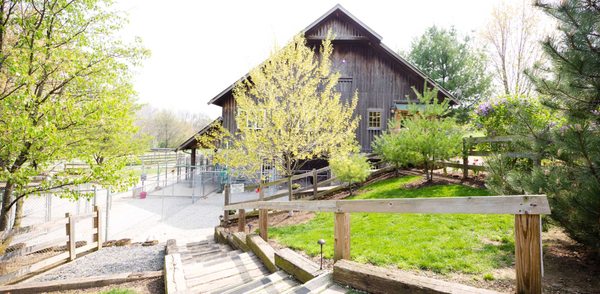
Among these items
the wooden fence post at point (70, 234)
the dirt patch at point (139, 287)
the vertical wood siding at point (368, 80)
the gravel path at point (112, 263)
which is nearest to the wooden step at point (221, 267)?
the dirt patch at point (139, 287)

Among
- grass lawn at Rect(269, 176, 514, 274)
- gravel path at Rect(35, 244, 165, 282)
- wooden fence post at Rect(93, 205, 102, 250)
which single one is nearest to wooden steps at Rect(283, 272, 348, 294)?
grass lawn at Rect(269, 176, 514, 274)

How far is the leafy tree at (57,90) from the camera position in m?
5.73

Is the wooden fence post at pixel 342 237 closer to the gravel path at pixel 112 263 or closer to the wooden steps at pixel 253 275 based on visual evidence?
the wooden steps at pixel 253 275

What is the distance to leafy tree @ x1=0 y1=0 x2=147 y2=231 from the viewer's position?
5.73 m

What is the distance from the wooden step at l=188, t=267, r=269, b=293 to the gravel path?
2931 mm

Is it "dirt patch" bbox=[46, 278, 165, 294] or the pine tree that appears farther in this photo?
"dirt patch" bbox=[46, 278, 165, 294]

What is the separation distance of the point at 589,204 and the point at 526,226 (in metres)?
1.82

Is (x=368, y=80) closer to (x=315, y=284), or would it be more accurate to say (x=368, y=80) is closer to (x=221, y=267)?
Result: (x=221, y=267)

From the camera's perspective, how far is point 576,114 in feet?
11.2

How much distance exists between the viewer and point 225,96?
1688cm

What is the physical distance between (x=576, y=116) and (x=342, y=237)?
120 inches

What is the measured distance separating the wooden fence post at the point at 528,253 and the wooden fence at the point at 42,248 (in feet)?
27.1

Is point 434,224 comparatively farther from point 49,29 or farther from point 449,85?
point 449,85

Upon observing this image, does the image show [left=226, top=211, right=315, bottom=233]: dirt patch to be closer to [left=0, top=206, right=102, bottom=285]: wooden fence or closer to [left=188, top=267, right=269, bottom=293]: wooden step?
[left=0, top=206, right=102, bottom=285]: wooden fence
